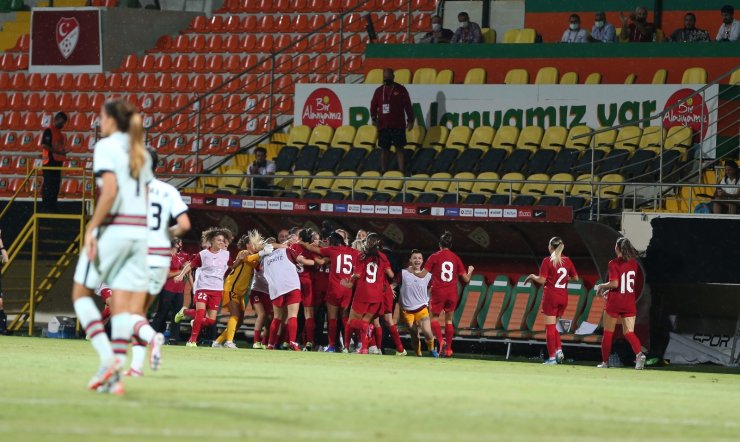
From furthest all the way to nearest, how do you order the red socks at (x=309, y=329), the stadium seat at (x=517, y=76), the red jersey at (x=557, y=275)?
the stadium seat at (x=517, y=76) < the red socks at (x=309, y=329) < the red jersey at (x=557, y=275)

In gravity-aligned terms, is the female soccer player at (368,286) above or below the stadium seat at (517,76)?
below

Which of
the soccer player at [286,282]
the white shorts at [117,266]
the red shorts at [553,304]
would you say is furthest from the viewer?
the soccer player at [286,282]

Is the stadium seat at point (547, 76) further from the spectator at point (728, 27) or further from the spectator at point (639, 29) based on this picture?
the spectator at point (728, 27)

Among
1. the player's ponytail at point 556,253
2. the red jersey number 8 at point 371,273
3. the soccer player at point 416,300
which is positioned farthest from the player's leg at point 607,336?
the red jersey number 8 at point 371,273

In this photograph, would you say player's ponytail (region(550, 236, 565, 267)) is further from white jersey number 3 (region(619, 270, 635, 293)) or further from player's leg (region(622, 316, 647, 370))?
player's leg (region(622, 316, 647, 370))

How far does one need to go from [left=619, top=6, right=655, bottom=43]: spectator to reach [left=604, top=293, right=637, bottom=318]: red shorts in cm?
832

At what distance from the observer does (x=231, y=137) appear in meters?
29.4

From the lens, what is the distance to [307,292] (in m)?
21.3

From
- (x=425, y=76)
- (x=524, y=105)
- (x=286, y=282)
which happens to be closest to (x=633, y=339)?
(x=286, y=282)

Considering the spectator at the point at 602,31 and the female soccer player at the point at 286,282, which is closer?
the female soccer player at the point at 286,282

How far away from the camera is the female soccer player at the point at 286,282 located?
20.4m

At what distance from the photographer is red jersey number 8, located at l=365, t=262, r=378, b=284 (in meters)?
20.3

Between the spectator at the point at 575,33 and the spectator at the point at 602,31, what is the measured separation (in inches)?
7.4

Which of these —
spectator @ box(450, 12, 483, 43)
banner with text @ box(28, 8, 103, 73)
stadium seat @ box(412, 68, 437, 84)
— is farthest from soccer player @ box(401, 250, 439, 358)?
banner with text @ box(28, 8, 103, 73)
